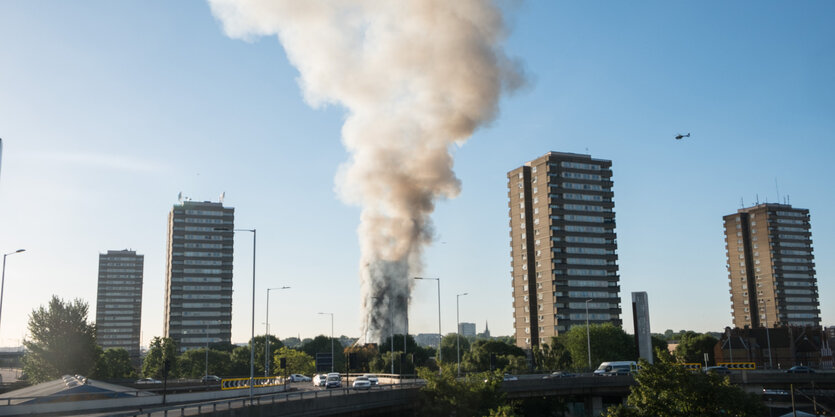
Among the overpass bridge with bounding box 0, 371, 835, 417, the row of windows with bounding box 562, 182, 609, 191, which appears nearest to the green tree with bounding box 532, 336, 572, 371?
the overpass bridge with bounding box 0, 371, 835, 417

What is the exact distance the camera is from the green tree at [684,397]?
1629 inches

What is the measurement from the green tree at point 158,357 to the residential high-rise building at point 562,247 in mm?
82624

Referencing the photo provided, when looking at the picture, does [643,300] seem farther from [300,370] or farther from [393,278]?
[393,278]

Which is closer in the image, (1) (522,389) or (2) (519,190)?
(1) (522,389)

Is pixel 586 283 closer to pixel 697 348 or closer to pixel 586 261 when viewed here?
pixel 586 261

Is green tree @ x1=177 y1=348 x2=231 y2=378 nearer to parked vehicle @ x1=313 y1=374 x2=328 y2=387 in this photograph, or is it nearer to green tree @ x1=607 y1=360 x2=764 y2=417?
parked vehicle @ x1=313 y1=374 x2=328 y2=387

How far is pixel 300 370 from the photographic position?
122m

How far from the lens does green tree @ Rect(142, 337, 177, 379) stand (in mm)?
149250

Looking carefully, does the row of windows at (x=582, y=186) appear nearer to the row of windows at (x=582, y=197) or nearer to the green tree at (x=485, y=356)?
the row of windows at (x=582, y=197)

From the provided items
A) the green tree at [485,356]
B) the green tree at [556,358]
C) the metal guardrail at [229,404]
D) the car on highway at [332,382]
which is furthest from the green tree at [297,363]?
the metal guardrail at [229,404]

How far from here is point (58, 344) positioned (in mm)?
81750

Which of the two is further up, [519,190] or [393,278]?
[519,190]

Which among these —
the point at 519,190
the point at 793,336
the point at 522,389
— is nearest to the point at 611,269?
the point at 519,190

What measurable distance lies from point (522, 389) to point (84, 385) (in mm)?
39549
